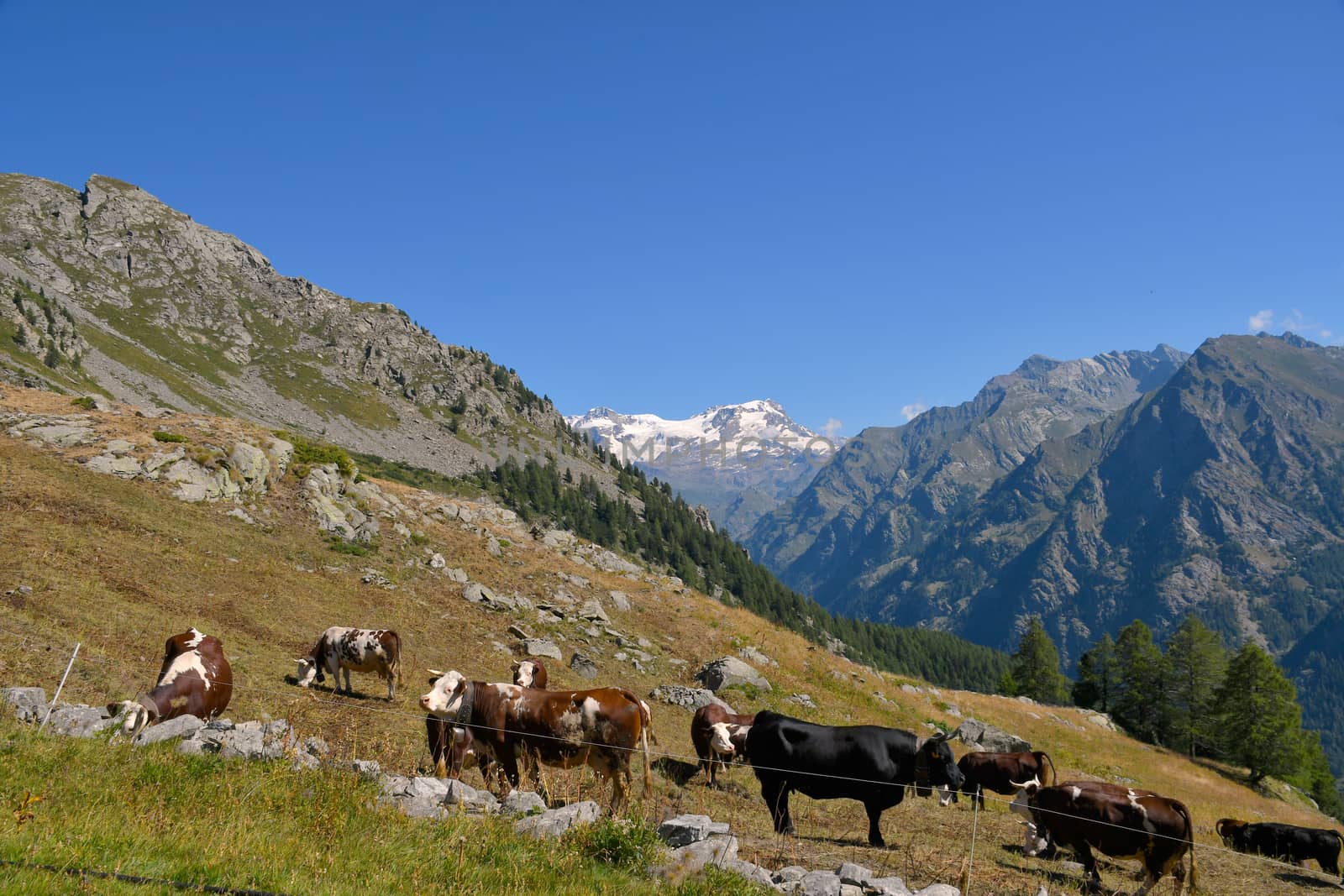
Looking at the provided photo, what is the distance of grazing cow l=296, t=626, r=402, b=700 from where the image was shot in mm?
19562

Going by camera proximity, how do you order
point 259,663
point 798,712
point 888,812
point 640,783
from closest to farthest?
point 640,783, point 888,812, point 259,663, point 798,712

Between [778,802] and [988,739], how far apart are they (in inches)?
1137

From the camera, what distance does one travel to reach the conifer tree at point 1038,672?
7444 centimetres

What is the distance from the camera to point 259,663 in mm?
18781

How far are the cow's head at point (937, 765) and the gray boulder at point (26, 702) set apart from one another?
15.3 meters

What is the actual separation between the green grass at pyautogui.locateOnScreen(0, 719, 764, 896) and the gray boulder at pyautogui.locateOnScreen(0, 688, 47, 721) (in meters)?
0.38

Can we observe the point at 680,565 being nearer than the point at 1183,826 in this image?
No

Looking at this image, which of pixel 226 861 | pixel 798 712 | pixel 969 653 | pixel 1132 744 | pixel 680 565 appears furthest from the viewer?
pixel 969 653

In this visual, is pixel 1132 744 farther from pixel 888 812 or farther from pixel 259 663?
pixel 259 663

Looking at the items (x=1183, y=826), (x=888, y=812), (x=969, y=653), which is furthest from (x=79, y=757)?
(x=969, y=653)

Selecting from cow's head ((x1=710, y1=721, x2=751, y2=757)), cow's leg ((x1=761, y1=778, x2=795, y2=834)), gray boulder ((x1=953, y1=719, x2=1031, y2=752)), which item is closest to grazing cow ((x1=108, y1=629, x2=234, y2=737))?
cow's leg ((x1=761, y1=778, x2=795, y2=834))

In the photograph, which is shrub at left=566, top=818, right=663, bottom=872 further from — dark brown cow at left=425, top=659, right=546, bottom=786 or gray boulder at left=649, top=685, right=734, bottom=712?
gray boulder at left=649, top=685, right=734, bottom=712

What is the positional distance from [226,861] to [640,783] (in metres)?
9.93

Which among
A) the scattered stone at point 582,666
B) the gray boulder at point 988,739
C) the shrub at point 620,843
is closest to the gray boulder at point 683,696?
the scattered stone at point 582,666
